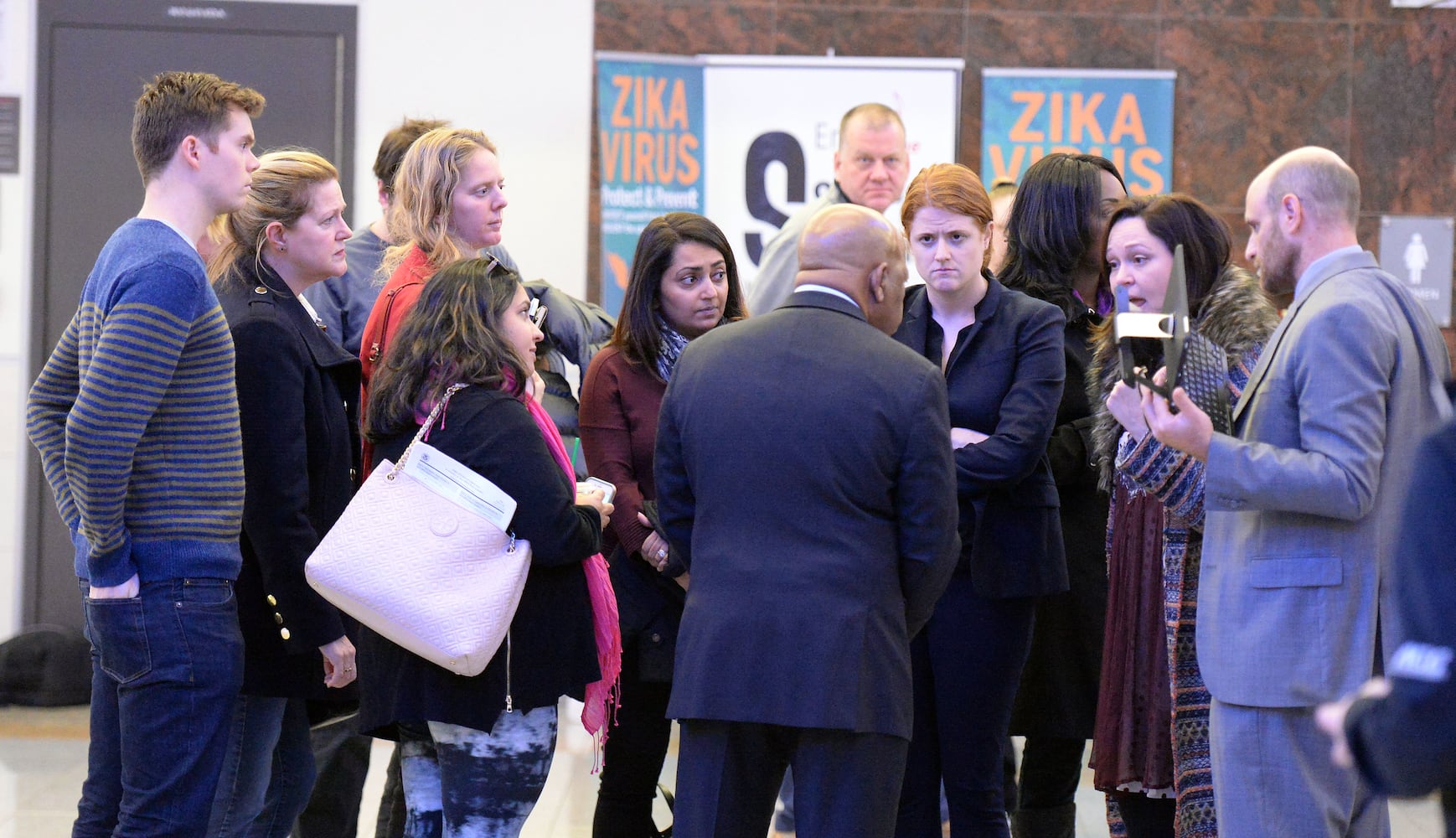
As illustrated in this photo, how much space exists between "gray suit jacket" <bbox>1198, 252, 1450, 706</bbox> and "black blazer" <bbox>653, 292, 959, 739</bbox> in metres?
0.54

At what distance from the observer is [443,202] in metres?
3.35

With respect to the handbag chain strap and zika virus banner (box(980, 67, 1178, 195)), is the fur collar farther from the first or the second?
zika virus banner (box(980, 67, 1178, 195))

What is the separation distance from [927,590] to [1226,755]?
0.63 m

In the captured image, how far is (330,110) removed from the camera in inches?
252

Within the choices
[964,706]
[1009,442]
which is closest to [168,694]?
[964,706]

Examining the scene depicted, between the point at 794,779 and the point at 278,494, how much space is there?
1129 mm

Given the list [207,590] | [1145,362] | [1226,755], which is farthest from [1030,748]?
[207,590]

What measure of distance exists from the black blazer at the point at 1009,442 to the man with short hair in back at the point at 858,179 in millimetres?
1477

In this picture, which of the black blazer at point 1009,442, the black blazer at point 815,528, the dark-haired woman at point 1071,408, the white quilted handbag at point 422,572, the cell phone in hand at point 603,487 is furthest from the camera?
the dark-haired woman at point 1071,408

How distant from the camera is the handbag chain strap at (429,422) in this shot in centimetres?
262

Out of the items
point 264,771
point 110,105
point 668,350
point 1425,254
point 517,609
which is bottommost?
point 264,771

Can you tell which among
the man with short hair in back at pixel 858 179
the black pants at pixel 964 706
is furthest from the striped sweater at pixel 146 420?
the man with short hair in back at pixel 858 179

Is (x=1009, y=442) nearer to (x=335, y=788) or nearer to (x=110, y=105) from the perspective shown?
(x=335, y=788)

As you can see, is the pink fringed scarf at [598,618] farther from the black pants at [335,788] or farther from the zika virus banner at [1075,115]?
the zika virus banner at [1075,115]
